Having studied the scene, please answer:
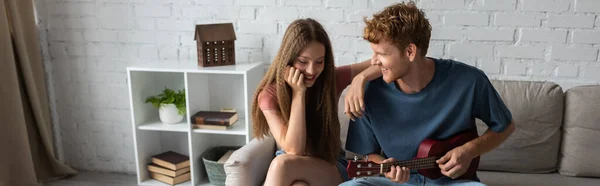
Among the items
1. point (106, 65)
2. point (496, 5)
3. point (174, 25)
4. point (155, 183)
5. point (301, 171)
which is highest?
point (496, 5)

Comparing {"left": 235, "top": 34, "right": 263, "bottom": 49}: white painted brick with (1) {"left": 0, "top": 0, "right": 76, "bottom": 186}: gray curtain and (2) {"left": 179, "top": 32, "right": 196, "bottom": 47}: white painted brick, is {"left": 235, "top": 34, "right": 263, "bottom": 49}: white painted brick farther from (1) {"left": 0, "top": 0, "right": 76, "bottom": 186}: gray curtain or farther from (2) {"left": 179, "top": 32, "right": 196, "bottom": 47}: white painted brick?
(1) {"left": 0, "top": 0, "right": 76, "bottom": 186}: gray curtain

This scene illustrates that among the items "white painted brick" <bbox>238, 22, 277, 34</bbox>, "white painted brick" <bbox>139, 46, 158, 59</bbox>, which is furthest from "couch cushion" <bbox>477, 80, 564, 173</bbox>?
"white painted brick" <bbox>139, 46, 158, 59</bbox>

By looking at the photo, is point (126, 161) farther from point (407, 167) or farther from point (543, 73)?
point (543, 73)

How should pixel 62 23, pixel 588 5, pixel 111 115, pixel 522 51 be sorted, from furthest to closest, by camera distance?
pixel 111 115, pixel 62 23, pixel 522 51, pixel 588 5

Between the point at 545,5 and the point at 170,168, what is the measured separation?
187 centimetres

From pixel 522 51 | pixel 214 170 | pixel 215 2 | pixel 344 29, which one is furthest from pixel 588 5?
pixel 214 170

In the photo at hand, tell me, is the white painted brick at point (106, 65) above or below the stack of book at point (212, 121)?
above

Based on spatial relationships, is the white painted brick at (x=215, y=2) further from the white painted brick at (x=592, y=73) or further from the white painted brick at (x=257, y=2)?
the white painted brick at (x=592, y=73)

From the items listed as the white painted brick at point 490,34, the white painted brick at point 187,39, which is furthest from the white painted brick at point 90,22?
the white painted brick at point 490,34

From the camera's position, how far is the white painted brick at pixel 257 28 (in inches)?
103

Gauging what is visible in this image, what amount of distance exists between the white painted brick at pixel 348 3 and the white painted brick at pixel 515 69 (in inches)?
27.2

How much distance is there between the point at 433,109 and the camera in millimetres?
1823

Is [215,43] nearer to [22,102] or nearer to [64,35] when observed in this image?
[64,35]

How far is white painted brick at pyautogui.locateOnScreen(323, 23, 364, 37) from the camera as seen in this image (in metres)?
2.54
